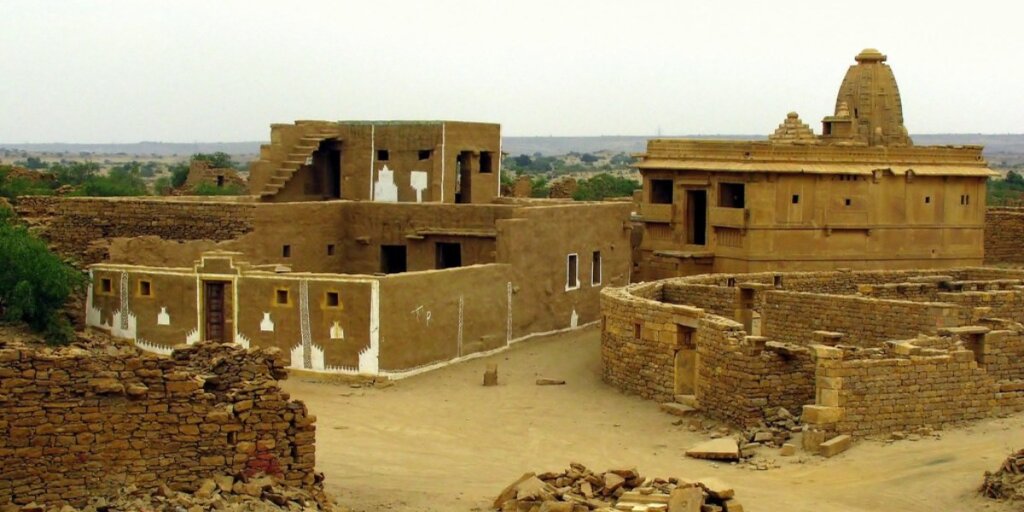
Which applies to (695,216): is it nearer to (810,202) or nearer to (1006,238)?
(810,202)

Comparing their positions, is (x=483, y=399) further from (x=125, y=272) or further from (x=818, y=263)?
(x=818, y=263)

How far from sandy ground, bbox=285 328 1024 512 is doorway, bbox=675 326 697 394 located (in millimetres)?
512

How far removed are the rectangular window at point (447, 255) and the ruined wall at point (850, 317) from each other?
26.0 ft

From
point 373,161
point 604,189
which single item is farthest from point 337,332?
point 604,189

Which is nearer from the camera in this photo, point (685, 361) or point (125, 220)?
point (685, 361)

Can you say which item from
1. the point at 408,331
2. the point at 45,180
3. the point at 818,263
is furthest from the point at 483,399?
the point at 45,180

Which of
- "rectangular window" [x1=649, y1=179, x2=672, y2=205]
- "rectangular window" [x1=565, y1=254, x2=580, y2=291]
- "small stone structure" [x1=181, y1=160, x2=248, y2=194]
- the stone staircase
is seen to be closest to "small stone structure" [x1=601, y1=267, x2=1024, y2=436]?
"rectangular window" [x1=565, y1=254, x2=580, y2=291]

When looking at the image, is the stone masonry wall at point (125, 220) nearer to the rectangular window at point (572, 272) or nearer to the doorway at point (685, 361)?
the rectangular window at point (572, 272)

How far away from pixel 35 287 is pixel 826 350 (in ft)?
43.6

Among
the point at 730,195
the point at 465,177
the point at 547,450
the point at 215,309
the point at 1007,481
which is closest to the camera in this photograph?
the point at 1007,481

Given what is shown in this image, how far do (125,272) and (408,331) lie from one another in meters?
5.06

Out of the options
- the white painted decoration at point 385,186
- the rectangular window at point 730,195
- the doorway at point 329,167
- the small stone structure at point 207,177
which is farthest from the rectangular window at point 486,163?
the small stone structure at point 207,177

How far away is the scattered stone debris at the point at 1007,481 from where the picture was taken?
50.1ft

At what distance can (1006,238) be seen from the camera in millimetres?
36812
